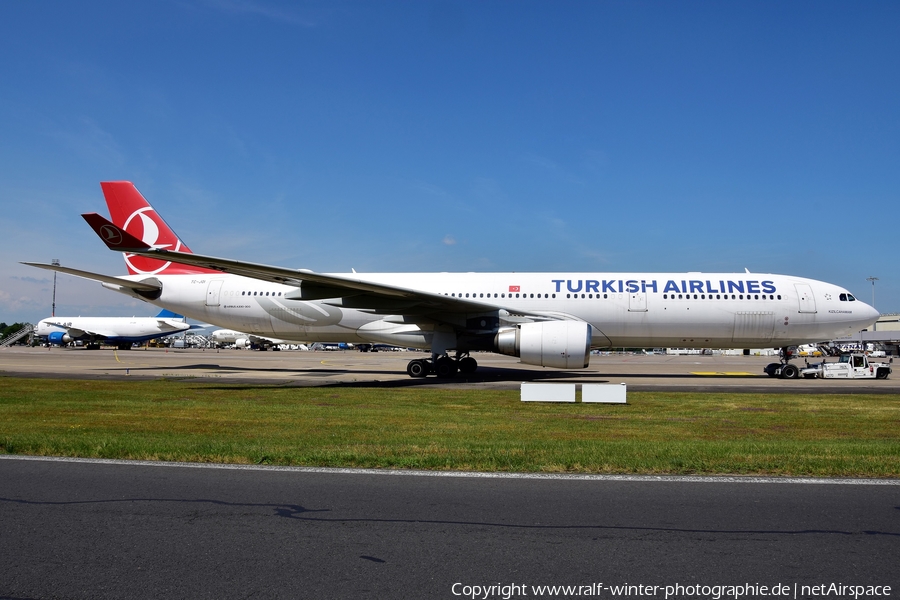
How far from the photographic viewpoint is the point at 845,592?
366 centimetres

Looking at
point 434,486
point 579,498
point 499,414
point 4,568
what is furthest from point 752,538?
point 499,414

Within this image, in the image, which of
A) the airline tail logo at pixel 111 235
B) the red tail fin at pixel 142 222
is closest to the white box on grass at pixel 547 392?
the airline tail logo at pixel 111 235

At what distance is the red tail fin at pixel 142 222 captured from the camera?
2611 centimetres

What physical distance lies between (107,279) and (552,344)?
51.6 feet

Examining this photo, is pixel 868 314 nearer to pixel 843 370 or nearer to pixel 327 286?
pixel 843 370

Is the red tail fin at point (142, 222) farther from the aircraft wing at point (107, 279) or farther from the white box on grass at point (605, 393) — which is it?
the white box on grass at point (605, 393)

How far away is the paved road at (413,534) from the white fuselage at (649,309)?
1590 centimetres

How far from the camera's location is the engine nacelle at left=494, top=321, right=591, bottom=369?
19.8 metres

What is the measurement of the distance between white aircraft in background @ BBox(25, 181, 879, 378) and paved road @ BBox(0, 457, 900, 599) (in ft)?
45.8

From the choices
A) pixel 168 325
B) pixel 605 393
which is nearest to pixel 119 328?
Answer: pixel 168 325

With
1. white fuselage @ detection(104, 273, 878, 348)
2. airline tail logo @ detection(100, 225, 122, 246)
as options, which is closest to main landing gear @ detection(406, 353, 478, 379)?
white fuselage @ detection(104, 273, 878, 348)

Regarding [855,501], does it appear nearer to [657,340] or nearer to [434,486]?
[434,486]

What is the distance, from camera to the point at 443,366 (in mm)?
22469

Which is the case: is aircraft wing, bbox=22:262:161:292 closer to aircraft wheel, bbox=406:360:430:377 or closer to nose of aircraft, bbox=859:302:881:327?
aircraft wheel, bbox=406:360:430:377
